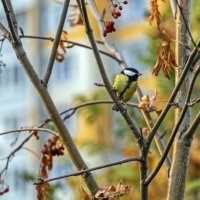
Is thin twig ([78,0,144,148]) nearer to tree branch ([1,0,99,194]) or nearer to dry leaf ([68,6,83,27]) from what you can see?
tree branch ([1,0,99,194])

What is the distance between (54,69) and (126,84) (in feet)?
77.9

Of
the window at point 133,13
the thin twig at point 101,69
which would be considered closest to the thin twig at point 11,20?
the thin twig at point 101,69

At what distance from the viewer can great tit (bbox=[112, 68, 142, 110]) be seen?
2.91 m

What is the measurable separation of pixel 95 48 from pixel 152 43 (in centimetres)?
396

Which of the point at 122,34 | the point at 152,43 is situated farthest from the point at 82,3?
the point at 122,34

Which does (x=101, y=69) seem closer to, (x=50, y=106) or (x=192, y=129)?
(x=50, y=106)

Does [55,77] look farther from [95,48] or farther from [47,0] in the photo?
[95,48]

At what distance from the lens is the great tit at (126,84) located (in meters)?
2.91

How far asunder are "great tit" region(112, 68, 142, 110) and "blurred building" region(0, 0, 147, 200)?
17658 mm

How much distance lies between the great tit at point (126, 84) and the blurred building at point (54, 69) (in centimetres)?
1766

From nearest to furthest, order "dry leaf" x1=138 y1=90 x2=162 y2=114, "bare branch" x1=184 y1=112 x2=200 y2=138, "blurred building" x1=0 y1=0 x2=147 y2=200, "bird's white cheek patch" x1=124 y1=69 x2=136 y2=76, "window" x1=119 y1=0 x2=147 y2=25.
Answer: "bare branch" x1=184 y1=112 x2=200 y2=138 → "dry leaf" x1=138 y1=90 x2=162 y2=114 → "bird's white cheek patch" x1=124 y1=69 x2=136 y2=76 → "blurred building" x1=0 y1=0 x2=147 y2=200 → "window" x1=119 y1=0 x2=147 y2=25

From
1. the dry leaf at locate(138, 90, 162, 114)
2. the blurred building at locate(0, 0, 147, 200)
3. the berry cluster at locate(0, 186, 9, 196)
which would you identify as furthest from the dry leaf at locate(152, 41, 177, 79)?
the blurred building at locate(0, 0, 147, 200)

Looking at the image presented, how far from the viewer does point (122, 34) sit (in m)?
23.8

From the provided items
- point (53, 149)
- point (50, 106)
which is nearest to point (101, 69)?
point (50, 106)
